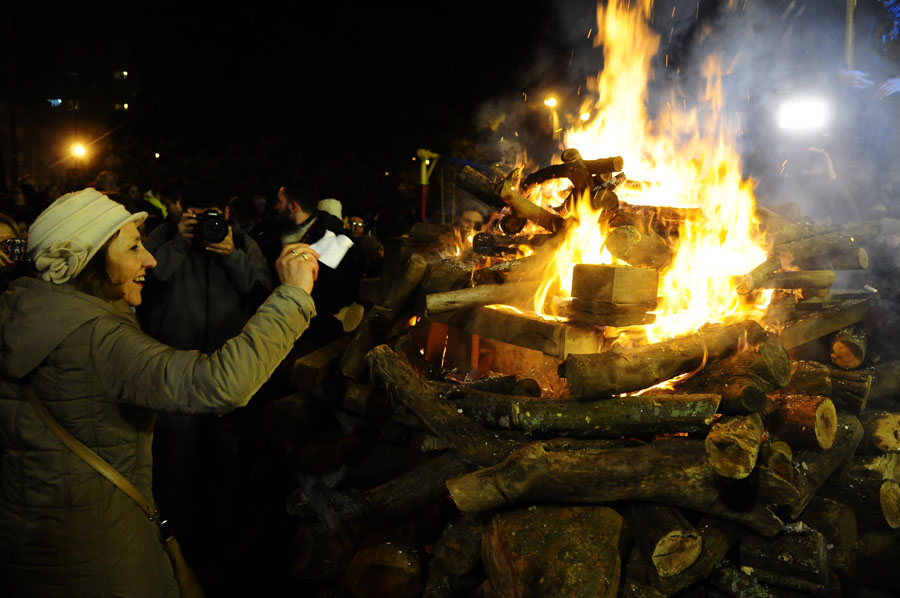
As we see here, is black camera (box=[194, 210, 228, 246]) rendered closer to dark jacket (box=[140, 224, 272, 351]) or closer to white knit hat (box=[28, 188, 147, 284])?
dark jacket (box=[140, 224, 272, 351])

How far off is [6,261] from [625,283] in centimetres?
413

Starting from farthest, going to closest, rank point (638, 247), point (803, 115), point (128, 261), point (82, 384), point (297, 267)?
point (803, 115)
point (638, 247)
point (128, 261)
point (297, 267)
point (82, 384)

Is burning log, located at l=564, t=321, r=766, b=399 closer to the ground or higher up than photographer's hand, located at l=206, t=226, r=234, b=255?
closer to the ground

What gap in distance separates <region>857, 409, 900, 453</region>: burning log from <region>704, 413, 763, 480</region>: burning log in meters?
1.82

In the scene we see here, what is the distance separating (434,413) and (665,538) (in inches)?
61.3

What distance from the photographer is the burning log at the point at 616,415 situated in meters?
3.50

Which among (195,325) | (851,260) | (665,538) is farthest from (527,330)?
(851,260)

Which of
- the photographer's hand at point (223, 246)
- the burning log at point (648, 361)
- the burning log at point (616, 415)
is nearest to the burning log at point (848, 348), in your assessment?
the burning log at point (648, 361)

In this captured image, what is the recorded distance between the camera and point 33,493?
2250 mm

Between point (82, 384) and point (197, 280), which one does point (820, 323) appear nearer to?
point (197, 280)

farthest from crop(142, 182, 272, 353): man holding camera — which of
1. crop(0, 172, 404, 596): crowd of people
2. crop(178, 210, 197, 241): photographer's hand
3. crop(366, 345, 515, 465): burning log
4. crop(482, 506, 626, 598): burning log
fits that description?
crop(482, 506, 626, 598): burning log

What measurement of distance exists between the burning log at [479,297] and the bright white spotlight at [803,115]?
10.4 m

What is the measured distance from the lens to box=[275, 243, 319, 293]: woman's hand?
2.37 meters

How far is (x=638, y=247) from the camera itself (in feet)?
15.9
